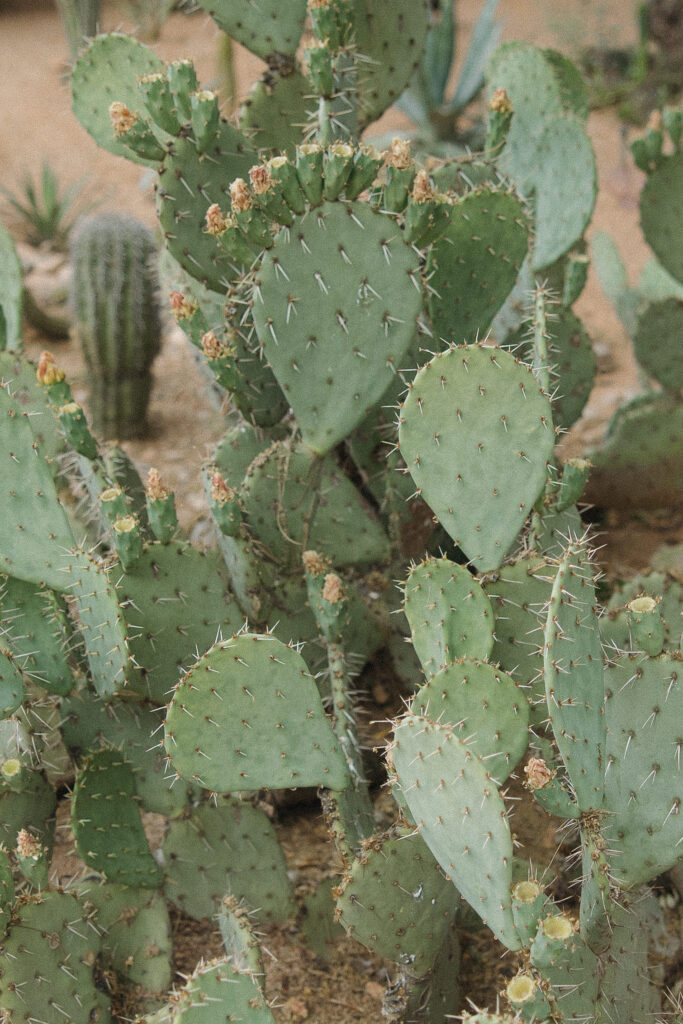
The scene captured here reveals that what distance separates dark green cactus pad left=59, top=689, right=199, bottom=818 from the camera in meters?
1.86

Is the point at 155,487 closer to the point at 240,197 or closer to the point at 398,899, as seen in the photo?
the point at 240,197

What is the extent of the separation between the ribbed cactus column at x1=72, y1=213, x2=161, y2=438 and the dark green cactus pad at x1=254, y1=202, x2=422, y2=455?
2060 millimetres

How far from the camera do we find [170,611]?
176cm

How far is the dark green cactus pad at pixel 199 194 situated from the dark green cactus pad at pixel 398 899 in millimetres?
1045

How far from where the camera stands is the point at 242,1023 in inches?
51.0

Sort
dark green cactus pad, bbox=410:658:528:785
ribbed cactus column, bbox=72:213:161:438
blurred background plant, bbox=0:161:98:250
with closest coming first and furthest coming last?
1. dark green cactus pad, bbox=410:658:528:785
2. ribbed cactus column, bbox=72:213:161:438
3. blurred background plant, bbox=0:161:98:250

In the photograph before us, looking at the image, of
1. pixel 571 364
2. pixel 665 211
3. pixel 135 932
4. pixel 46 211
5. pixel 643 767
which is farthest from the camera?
pixel 46 211

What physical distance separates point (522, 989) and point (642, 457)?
6.91 feet

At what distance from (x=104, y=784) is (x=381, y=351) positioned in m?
0.89

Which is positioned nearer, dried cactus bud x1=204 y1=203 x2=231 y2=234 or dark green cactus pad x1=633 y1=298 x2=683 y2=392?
dried cactus bud x1=204 y1=203 x2=231 y2=234

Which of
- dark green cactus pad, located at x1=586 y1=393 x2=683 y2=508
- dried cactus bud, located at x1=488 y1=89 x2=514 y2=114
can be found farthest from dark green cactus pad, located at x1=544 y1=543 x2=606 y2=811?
dark green cactus pad, located at x1=586 y1=393 x2=683 y2=508

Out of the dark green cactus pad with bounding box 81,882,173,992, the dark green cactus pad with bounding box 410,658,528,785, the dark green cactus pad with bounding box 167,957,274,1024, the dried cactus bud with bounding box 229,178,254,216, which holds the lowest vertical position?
the dark green cactus pad with bounding box 81,882,173,992

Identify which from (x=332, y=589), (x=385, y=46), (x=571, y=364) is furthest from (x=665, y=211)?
(x=332, y=589)

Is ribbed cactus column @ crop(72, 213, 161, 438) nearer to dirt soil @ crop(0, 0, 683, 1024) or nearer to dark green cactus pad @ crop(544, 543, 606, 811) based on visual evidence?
dirt soil @ crop(0, 0, 683, 1024)
